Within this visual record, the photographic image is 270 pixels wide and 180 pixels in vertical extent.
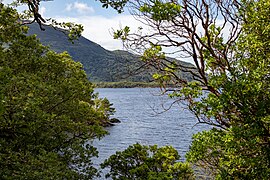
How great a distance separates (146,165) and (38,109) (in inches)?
242

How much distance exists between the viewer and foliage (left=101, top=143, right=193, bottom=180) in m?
15.1

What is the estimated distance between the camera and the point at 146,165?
15.3 metres

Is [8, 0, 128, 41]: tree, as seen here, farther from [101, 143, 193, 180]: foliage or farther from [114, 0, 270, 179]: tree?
[101, 143, 193, 180]: foliage

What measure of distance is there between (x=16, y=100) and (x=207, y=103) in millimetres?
7122

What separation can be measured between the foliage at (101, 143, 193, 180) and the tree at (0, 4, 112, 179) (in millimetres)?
1455

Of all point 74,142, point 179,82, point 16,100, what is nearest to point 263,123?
point 179,82

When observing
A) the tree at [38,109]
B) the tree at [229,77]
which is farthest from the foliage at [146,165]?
the tree at [229,77]

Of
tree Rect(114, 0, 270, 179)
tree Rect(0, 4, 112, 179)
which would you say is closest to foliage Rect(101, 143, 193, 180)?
tree Rect(0, 4, 112, 179)

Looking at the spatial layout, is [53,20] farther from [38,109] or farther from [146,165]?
[146,165]

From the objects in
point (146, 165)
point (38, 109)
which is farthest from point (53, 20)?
point (146, 165)

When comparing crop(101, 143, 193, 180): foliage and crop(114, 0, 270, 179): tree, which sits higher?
crop(114, 0, 270, 179): tree

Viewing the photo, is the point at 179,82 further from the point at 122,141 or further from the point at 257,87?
the point at 122,141

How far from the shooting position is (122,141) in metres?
42.8

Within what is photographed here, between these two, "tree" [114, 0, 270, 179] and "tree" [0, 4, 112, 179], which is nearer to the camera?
"tree" [114, 0, 270, 179]
